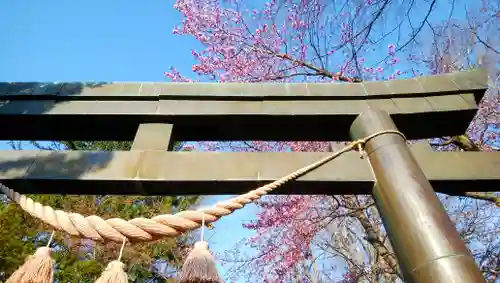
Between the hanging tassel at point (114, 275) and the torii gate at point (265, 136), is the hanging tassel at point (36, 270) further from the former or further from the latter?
the torii gate at point (265, 136)

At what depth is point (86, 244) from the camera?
8.90 metres

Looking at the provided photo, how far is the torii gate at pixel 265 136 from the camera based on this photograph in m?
1.67

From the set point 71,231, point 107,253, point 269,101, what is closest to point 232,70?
point 269,101

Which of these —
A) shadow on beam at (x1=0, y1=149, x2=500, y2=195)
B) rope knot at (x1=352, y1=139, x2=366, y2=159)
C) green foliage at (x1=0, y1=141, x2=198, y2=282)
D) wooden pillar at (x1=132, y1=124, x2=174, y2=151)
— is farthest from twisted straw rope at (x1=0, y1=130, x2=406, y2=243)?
green foliage at (x1=0, y1=141, x2=198, y2=282)

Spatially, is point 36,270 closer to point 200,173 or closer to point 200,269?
point 200,269

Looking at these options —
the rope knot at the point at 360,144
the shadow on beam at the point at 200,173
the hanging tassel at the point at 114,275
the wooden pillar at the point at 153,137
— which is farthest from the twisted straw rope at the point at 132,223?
the rope knot at the point at 360,144

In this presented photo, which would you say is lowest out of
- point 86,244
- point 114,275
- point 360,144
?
point 114,275

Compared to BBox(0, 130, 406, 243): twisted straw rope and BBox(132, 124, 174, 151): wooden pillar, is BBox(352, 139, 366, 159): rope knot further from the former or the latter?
BBox(132, 124, 174, 151): wooden pillar

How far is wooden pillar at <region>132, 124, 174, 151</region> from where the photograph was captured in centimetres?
203

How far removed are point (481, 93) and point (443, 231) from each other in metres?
1.31

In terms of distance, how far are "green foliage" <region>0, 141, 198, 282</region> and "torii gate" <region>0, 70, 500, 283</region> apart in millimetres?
4811

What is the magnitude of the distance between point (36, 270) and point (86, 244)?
28.6 feet

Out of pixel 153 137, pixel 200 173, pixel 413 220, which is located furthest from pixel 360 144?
pixel 153 137

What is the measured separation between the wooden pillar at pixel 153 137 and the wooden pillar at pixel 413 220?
1245 mm
